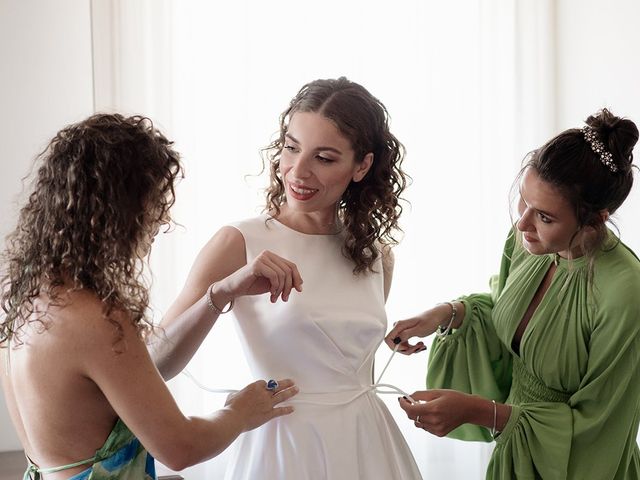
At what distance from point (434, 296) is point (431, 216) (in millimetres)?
329

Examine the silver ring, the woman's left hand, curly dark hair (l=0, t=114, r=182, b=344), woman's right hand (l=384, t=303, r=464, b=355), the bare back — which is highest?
curly dark hair (l=0, t=114, r=182, b=344)

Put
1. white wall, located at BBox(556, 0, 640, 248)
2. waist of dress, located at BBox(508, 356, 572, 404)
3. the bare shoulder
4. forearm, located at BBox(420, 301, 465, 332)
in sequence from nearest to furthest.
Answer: the bare shoulder
waist of dress, located at BBox(508, 356, 572, 404)
forearm, located at BBox(420, 301, 465, 332)
white wall, located at BBox(556, 0, 640, 248)

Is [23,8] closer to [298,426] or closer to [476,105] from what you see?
[476,105]

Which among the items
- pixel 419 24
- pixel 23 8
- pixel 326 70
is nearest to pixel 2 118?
pixel 23 8

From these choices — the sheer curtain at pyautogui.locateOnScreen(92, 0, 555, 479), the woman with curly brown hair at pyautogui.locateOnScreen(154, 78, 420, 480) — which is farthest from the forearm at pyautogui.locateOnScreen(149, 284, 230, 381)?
the sheer curtain at pyautogui.locateOnScreen(92, 0, 555, 479)

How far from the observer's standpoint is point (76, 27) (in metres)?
3.07

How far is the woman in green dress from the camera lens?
1694 mm

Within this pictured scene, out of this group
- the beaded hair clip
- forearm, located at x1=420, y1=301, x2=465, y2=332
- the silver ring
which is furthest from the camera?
forearm, located at x1=420, y1=301, x2=465, y2=332

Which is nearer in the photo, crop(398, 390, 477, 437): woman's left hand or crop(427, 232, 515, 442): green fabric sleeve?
crop(398, 390, 477, 437): woman's left hand

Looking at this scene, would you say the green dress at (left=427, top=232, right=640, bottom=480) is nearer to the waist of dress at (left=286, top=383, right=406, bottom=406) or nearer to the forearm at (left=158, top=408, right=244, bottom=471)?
the waist of dress at (left=286, top=383, right=406, bottom=406)

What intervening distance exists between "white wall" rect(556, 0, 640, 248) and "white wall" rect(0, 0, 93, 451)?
1.89 m

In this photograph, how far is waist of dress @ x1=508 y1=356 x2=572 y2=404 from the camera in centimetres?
180

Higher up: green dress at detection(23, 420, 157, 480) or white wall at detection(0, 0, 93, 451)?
white wall at detection(0, 0, 93, 451)

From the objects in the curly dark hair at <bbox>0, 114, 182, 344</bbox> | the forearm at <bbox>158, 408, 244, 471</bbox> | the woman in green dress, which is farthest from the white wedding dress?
the curly dark hair at <bbox>0, 114, 182, 344</bbox>
